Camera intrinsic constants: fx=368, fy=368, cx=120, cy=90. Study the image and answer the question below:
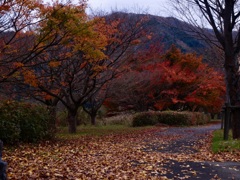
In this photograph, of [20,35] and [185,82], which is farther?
[185,82]

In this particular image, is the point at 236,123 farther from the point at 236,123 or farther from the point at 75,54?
the point at 75,54

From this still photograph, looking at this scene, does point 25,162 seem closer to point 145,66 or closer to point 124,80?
point 124,80

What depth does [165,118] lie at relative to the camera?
2795 cm

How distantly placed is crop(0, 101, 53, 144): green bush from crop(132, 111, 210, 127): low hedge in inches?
550

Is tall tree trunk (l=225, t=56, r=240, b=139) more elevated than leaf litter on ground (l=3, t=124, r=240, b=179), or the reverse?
tall tree trunk (l=225, t=56, r=240, b=139)

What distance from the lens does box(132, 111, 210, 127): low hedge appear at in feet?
88.0

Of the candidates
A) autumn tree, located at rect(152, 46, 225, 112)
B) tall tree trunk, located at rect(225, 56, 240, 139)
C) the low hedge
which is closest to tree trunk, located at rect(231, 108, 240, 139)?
tall tree trunk, located at rect(225, 56, 240, 139)

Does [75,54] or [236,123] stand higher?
[75,54]

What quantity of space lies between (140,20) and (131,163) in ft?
40.2

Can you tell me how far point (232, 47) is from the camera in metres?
12.9

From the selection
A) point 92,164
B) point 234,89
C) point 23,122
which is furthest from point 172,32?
point 92,164

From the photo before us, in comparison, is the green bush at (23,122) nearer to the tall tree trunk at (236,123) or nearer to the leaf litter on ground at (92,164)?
the leaf litter on ground at (92,164)

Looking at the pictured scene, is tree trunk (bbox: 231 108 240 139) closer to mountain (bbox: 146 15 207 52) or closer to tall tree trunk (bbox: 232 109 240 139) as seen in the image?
tall tree trunk (bbox: 232 109 240 139)

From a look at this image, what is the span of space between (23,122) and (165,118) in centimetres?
1719
